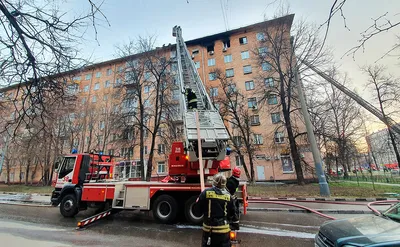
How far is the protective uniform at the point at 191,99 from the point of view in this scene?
307 inches

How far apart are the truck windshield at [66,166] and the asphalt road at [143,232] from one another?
1.90 m

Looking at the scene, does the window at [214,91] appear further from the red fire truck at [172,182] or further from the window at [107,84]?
the window at [107,84]

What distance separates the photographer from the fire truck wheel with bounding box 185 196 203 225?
259 inches

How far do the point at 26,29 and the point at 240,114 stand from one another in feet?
67.3

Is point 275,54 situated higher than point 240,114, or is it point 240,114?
point 275,54

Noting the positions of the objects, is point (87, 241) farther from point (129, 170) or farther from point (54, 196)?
point (129, 170)

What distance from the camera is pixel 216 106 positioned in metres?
22.2

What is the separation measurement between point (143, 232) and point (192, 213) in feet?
5.50

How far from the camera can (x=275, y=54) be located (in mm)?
19016

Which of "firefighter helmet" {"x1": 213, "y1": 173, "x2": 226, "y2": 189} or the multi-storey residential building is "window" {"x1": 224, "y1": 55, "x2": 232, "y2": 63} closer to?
the multi-storey residential building

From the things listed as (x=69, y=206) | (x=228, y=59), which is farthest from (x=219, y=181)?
(x=228, y=59)

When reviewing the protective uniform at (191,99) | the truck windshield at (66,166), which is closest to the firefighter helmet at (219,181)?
the protective uniform at (191,99)

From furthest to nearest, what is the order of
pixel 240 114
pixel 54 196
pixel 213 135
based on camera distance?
pixel 240 114 < pixel 54 196 < pixel 213 135

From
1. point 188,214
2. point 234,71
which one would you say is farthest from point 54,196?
point 234,71
